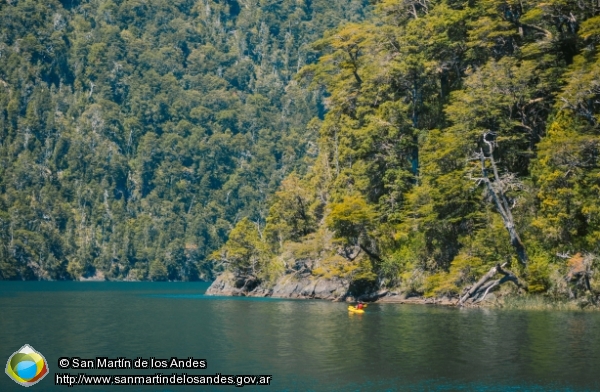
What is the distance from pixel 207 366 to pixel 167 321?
1006 inches

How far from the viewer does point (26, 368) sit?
3241cm

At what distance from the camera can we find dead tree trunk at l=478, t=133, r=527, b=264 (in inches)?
2616

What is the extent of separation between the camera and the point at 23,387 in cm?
3092

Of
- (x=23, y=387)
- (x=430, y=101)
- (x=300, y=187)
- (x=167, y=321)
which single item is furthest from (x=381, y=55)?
(x=23, y=387)

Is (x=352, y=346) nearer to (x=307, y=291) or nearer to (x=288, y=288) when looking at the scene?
(x=307, y=291)

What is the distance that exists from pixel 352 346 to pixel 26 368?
1680cm

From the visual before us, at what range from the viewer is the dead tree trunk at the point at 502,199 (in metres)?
66.4

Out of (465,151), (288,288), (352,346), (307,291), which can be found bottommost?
(288,288)

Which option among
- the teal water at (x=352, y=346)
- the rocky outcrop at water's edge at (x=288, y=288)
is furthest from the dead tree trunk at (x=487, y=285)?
the rocky outcrop at water's edge at (x=288, y=288)

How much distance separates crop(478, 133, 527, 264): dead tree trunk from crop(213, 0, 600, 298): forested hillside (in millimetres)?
143

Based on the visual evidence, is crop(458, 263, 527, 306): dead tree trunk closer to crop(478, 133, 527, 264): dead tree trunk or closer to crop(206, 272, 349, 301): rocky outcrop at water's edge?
crop(478, 133, 527, 264): dead tree trunk

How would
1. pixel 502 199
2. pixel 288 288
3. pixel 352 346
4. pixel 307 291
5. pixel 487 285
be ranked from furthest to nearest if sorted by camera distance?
pixel 288 288 → pixel 307 291 → pixel 502 199 → pixel 487 285 → pixel 352 346

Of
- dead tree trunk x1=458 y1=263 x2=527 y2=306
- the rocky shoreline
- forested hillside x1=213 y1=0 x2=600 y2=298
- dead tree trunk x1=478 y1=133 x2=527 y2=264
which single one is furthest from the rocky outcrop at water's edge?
dead tree trunk x1=478 y1=133 x2=527 y2=264

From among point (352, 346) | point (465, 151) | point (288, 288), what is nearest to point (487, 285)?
point (465, 151)
